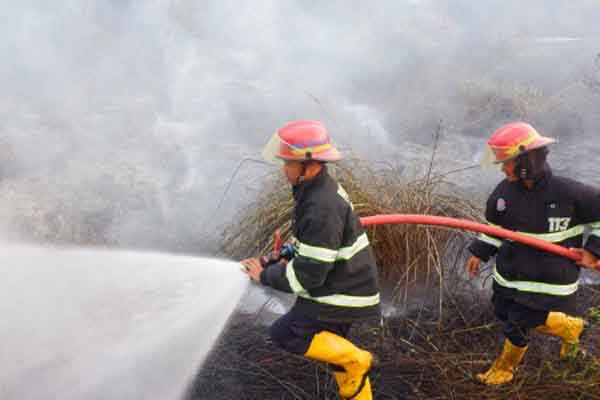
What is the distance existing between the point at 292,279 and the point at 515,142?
4.63 ft

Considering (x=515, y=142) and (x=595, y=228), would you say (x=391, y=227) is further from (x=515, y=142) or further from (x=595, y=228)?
(x=595, y=228)

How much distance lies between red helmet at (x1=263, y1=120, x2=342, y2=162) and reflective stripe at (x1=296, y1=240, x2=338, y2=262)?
388 millimetres

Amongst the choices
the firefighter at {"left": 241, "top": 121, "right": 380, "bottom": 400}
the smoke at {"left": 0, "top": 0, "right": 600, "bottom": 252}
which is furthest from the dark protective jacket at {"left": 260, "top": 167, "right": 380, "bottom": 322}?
the smoke at {"left": 0, "top": 0, "right": 600, "bottom": 252}

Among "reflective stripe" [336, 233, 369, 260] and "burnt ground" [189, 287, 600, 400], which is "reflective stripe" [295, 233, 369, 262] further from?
"burnt ground" [189, 287, 600, 400]

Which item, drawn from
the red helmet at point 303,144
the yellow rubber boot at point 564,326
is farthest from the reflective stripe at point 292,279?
the yellow rubber boot at point 564,326

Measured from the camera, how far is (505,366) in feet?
10.7

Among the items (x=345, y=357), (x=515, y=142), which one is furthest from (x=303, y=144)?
(x=515, y=142)

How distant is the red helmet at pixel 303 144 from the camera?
2436mm

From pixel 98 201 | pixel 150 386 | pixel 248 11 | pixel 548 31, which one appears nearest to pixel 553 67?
pixel 548 31

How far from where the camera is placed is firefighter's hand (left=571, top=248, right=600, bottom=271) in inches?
115

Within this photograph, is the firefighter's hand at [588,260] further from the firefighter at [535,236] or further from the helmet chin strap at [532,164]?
the helmet chin strap at [532,164]

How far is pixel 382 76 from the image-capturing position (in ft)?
24.2

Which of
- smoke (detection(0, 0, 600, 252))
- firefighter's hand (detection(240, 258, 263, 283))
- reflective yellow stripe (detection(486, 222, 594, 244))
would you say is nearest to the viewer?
firefighter's hand (detection(240, 258, 263, 283))

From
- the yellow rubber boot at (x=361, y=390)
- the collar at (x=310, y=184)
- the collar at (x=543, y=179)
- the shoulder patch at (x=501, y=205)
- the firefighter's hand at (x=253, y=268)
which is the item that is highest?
the collar at (x=543, y=179)
